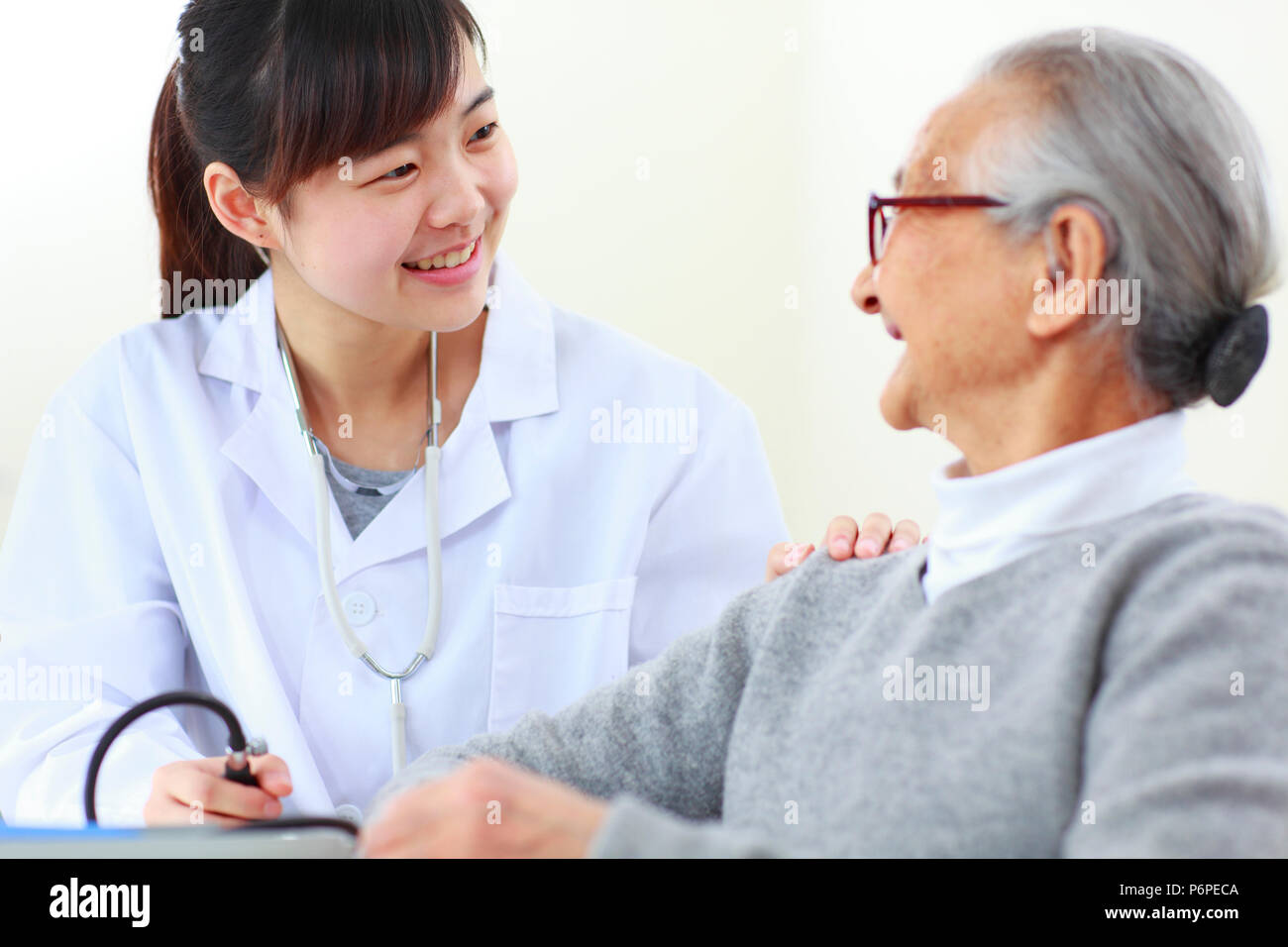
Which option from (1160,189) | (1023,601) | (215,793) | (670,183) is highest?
(670,183)

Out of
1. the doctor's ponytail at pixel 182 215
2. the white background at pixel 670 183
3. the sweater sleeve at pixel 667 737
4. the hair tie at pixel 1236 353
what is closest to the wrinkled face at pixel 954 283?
the hair tie at pixel 1236 353

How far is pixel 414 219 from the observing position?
155cm

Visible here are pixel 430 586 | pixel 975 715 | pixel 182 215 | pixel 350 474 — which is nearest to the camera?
pixel 975 715

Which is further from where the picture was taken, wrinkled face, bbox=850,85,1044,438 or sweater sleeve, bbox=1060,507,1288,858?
wrinkled face, bbox=850,85,1044,438

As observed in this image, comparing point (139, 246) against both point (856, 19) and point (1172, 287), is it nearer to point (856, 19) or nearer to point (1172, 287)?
point (856, 19)

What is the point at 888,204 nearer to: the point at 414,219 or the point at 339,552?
the point at 414,219

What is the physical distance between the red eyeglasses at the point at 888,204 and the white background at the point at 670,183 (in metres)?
1.43

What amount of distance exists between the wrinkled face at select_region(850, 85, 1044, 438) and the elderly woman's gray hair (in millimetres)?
33

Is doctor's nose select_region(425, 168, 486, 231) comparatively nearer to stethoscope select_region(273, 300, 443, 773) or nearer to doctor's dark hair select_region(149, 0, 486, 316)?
doctor's dark hair select_region(149, 0, 486, 316)

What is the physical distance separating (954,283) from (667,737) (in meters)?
0.49

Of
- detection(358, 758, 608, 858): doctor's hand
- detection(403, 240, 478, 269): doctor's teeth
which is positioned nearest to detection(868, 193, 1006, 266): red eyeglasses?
detection(358, 758, 608, 858): doctor's hand

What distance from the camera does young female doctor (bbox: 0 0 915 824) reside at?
4.96 ft

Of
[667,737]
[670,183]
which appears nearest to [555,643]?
[667,737]

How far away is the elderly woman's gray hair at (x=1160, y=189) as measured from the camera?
941 mm
